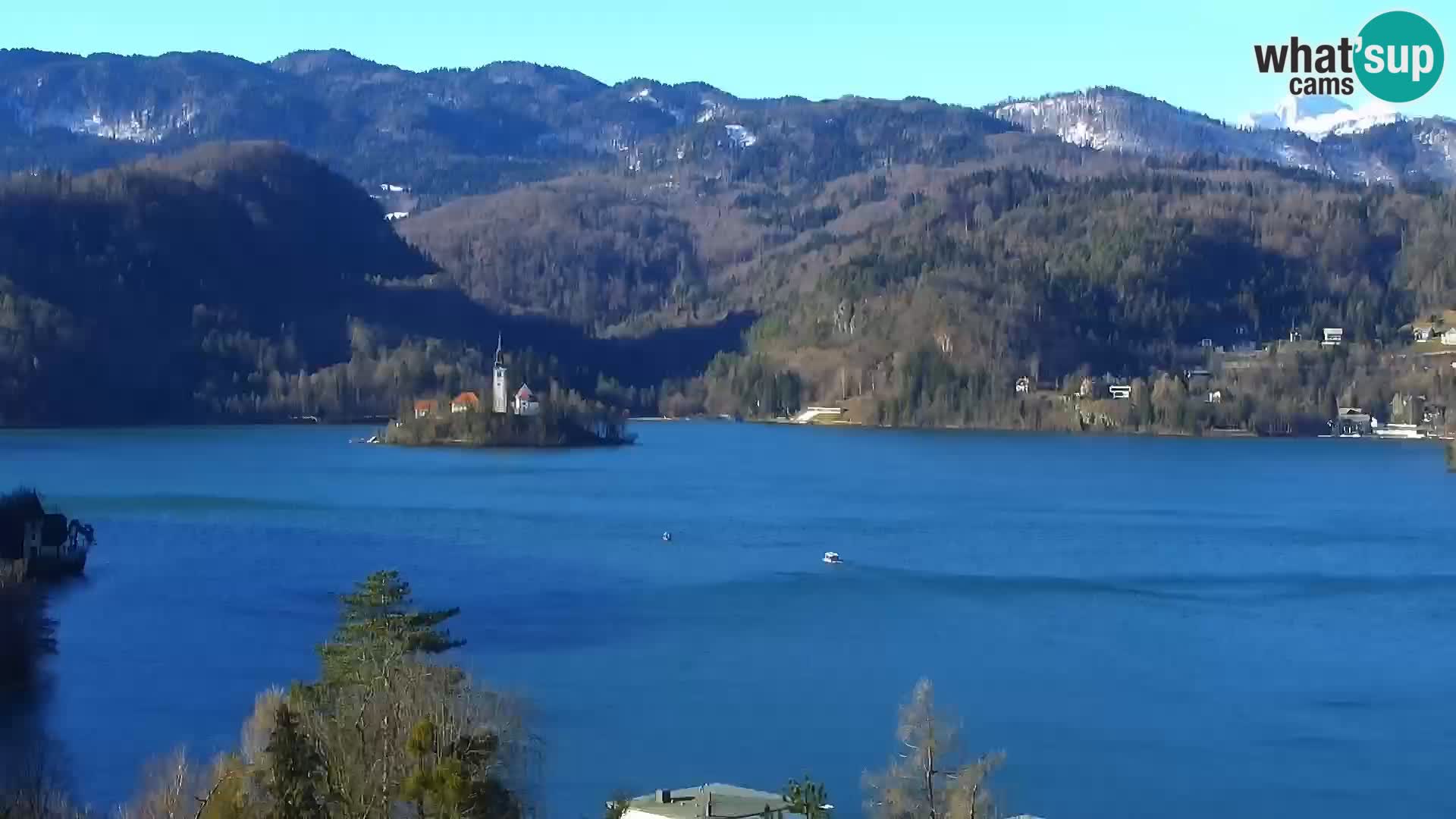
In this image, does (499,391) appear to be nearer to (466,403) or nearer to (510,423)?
(466,403)

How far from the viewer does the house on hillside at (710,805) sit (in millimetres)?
18234

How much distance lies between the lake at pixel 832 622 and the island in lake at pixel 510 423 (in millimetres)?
22363

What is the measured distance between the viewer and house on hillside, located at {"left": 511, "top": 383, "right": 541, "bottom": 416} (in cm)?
10081

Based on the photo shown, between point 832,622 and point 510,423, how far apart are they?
206 feet

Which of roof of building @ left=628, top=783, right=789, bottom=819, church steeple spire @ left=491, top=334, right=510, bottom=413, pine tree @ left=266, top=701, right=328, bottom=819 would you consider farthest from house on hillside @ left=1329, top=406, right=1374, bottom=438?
pine tree @ left=266, top=701, right=328, bottom=819

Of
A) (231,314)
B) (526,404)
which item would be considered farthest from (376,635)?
(231,314)

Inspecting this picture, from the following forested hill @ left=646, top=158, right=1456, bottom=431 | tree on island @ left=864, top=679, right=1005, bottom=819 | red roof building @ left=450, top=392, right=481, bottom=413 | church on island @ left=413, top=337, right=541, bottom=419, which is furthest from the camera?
forested hill @ left=646, top=158, right=1456, bottom=431

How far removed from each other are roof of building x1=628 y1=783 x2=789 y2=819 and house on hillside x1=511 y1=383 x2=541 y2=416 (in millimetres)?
81335

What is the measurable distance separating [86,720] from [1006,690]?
12.6 meters

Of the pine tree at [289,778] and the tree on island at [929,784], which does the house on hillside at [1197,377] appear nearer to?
the tree on island at [929,784]

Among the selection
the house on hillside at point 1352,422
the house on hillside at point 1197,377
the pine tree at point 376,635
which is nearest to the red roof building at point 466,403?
the house on hillside at point 1197,377

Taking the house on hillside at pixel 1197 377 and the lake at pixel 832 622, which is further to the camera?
the house on hillside at pixel 1197 377

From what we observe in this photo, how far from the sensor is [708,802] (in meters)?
18.7

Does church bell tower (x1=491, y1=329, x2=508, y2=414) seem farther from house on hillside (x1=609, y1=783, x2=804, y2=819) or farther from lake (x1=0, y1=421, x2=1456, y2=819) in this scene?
house on hillside (x1=609, y1=783, x2=804, y2=819)
